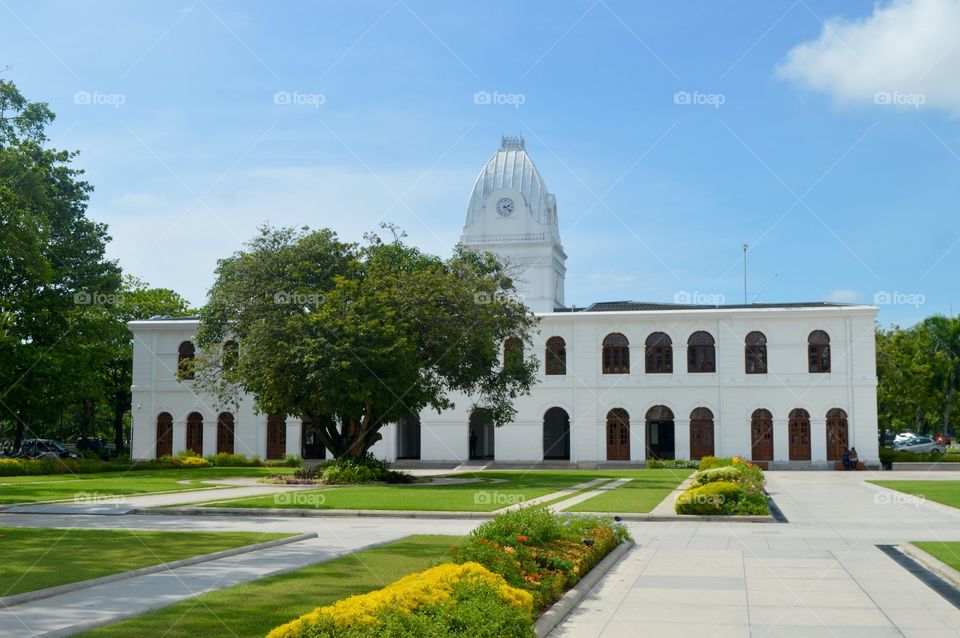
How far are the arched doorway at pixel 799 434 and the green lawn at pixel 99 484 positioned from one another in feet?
93.3

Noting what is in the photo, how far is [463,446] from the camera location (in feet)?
187

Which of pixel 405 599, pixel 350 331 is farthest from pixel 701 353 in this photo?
pixel 405 599

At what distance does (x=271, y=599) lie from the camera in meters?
10.6

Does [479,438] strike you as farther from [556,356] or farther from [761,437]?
[761,437]

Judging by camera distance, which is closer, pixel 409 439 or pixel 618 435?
pixel 618 435

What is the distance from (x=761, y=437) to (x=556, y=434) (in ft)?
42.1

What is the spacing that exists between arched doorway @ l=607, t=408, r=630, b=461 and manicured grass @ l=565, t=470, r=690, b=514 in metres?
15.9

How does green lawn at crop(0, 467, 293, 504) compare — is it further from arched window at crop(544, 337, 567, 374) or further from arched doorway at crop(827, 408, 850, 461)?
arched doorway at crop(827, 408, 850, 461)

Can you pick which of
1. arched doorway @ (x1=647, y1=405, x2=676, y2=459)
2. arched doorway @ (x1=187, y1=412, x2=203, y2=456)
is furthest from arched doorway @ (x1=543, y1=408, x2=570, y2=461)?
arched doorway @ (x1=187, y1=412, x2=203, y2=456)

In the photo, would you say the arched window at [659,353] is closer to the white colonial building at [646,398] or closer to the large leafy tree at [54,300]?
the white colonial building at [646,398]

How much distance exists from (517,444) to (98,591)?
4588 centimetres

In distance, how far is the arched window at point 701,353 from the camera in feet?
180

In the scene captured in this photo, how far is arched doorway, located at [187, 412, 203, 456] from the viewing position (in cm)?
5888

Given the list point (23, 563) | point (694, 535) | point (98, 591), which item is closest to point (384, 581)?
point (98, 591)
